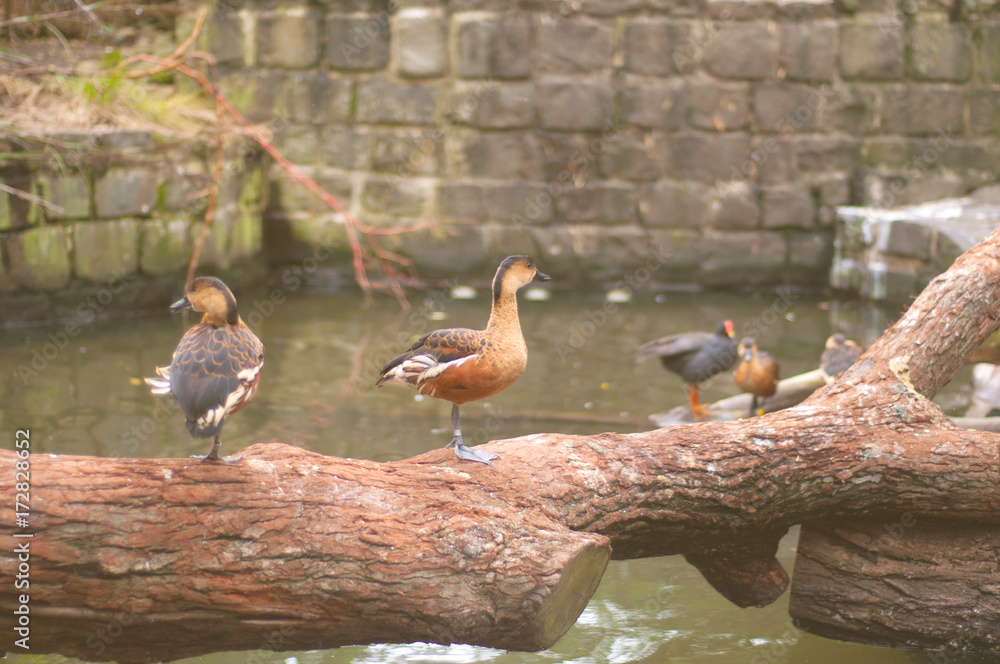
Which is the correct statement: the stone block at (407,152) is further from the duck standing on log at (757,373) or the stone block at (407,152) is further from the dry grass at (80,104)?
the duck standing on log at (757,373)

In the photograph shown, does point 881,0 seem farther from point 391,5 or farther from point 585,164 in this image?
point 391,5

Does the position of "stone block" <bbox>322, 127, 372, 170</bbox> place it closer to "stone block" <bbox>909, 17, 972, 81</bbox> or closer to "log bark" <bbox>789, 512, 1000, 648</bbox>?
"stone block" <bbox>909, 17, 972, 81</bbox>

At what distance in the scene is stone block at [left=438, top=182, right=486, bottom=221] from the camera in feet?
27.7

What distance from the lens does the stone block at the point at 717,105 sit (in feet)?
27.0

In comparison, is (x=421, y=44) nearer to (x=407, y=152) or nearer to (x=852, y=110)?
(x=407, y=152)

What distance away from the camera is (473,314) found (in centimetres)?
748

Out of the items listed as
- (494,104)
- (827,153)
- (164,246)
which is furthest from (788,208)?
(164,246)

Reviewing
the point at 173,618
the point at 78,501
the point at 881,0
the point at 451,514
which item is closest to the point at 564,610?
the point at 451,514

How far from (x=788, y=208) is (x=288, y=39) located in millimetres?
4539

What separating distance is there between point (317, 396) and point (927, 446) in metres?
3.42

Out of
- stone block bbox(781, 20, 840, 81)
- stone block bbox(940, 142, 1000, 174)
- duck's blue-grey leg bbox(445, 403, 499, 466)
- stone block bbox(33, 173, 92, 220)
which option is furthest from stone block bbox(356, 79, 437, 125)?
duck's blue-grey leg bbox(445, 403, 499, 466)

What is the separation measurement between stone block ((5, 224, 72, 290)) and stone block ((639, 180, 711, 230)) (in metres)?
4.64

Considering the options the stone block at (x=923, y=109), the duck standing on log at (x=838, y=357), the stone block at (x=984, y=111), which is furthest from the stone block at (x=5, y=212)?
the stone block at (x=984, y=111)

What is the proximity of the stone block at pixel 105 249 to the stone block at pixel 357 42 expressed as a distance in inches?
93.0
